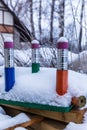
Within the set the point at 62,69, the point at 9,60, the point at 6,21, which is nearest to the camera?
the point at 62,69

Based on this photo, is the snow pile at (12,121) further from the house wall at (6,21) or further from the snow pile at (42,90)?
the house wall at (6,21)

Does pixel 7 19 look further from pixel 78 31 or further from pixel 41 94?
pixel 41 94

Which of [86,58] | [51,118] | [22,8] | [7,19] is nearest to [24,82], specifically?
[51,118]

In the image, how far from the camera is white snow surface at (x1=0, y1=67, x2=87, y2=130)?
1.54 metres

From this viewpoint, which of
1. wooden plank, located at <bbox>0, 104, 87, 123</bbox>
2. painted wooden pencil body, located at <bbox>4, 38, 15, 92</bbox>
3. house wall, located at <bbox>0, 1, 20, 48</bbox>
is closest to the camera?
wooden plank, located at <bbox>0, 104, 87, 123</bbox>

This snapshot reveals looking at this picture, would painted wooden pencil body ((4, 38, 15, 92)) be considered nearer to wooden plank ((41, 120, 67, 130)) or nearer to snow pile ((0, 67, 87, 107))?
snow pile ((0, 67, 87, 107))

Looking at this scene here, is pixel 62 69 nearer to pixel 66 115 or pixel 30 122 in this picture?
pixel 66 115

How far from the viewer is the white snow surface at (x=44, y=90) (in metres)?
1.54

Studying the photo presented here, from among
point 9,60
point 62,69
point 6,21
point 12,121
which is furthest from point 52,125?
point 6,21

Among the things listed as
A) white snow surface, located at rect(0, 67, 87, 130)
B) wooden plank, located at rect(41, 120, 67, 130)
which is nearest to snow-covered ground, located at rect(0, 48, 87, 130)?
white snow surface, located at rect(0, 67, 87, 130)

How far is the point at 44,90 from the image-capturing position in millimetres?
1654

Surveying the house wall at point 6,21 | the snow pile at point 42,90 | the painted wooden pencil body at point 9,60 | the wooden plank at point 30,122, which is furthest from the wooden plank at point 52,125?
the house wall at point 6,21

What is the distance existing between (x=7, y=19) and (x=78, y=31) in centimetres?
1014

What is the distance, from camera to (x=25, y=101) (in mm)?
1718
